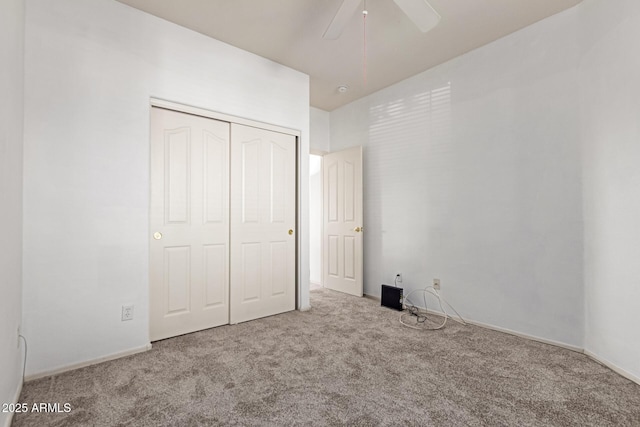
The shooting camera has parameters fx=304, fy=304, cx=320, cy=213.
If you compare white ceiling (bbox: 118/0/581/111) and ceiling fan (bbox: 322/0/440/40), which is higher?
white ceiling (bbox: 118/0/581/111)

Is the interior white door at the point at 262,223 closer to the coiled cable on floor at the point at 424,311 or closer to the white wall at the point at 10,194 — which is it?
the coiled cable on floor at the point at 424,311

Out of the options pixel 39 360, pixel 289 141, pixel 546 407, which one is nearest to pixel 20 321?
pixel 39 360

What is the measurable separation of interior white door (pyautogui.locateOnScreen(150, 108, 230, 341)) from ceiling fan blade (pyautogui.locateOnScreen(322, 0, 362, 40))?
4.40 feet

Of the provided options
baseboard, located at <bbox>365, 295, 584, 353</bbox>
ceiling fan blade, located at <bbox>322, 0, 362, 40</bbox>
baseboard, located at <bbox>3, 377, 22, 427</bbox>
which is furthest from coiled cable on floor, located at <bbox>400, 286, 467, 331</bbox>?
baseboard, located at <bbox>3, 377, 22, 427</bbox>

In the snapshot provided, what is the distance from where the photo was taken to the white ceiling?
7.86 ft

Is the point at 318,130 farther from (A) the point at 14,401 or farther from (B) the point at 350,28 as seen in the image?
(A) the point at 14,401

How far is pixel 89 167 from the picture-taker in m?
2.17

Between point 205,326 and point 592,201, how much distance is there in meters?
3.37

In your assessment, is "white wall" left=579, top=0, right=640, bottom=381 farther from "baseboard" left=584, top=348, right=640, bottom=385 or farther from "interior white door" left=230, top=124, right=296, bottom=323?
"interior white door" left=230, top=124, right=296, bottom=323

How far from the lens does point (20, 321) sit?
1869 millimetres

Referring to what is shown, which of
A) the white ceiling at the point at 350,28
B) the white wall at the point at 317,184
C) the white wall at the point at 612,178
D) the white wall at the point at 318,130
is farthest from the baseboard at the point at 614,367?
the white wall at the point at 318,130

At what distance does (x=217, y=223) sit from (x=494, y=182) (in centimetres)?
266

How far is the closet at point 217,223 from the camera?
8.53 feet

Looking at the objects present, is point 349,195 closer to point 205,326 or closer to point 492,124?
point 492,124
